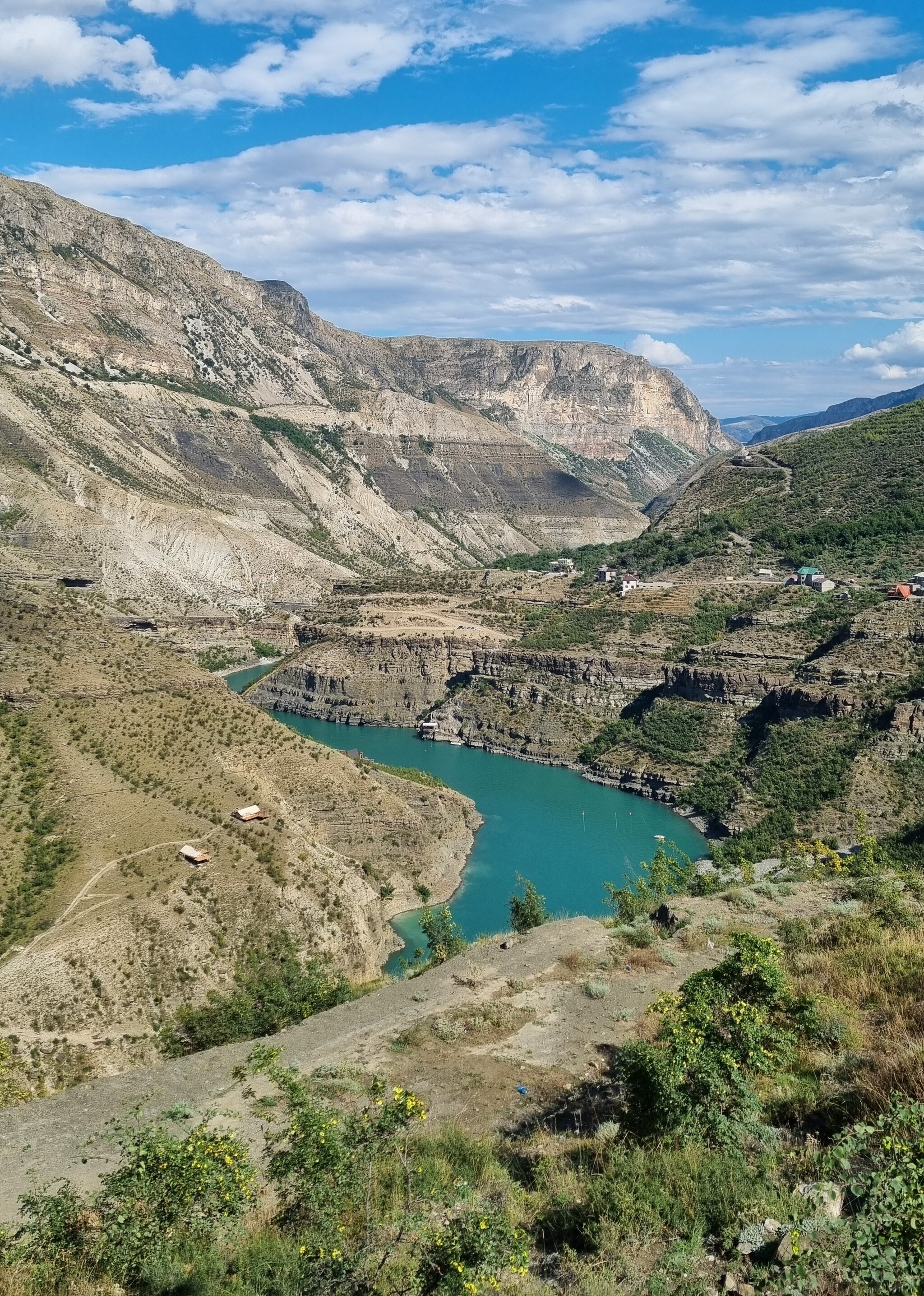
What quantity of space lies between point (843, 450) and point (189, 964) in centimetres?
10006

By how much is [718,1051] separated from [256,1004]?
74.5 feet

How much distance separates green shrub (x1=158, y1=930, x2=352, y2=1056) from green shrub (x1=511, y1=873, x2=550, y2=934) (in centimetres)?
713

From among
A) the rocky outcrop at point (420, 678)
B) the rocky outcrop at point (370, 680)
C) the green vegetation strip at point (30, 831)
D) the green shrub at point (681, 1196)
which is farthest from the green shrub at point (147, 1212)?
the rocky outcrop at point (370, 680)

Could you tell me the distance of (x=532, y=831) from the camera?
219ft

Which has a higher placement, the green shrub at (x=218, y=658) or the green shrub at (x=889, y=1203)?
the green shrub at (x=889, y=1203)

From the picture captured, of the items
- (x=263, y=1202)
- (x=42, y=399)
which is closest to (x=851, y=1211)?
(x=263, y=1202)

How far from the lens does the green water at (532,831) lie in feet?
174

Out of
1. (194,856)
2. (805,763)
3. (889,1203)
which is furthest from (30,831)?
(805,763)

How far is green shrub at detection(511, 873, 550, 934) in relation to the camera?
37.6 metres

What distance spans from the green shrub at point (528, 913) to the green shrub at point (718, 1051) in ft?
73.5

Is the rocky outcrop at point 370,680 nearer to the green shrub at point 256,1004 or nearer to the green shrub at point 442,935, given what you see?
the green shrub at point 442,935

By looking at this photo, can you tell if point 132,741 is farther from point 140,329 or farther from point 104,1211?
point 140,329

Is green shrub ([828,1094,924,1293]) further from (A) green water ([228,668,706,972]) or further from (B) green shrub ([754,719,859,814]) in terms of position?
(B) green shrub ([754,719,859,814])

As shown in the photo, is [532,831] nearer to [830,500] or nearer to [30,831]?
[30,831]
